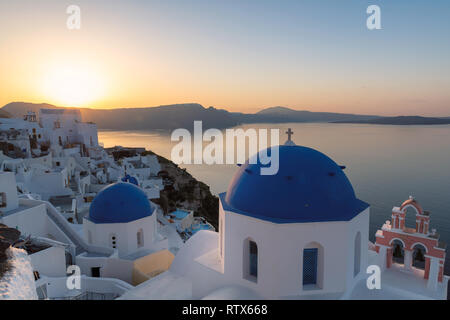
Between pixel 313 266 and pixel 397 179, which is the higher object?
pixel 313 266

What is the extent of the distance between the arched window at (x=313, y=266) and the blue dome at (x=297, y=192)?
683mm

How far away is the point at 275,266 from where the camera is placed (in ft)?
19.0

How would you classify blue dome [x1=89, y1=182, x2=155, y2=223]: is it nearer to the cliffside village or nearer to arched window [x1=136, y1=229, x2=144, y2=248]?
the cliffside village

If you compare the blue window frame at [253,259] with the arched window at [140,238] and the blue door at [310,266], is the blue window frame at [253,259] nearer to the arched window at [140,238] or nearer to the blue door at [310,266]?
the blue door at [310,266]

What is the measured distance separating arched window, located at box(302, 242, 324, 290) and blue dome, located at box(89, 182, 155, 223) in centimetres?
826

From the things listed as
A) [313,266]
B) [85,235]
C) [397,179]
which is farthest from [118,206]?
[397,179]

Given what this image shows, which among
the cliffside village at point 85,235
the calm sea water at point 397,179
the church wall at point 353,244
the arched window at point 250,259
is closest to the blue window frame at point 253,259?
the arched window at point 250,259

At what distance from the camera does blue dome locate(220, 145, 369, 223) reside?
232 inches

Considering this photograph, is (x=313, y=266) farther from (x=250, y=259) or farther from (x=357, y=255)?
(x=250, y=259)

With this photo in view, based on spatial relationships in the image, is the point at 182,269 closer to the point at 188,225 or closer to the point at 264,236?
the point at 264,236

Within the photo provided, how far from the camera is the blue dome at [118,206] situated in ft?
39.6

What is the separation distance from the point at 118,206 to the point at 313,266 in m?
8.74

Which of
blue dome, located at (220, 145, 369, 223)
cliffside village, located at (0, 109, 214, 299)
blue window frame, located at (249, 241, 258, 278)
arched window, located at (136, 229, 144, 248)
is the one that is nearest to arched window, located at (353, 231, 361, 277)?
blue dome, located at (220, 145, 369, 223)

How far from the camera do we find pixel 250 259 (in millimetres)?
6383
